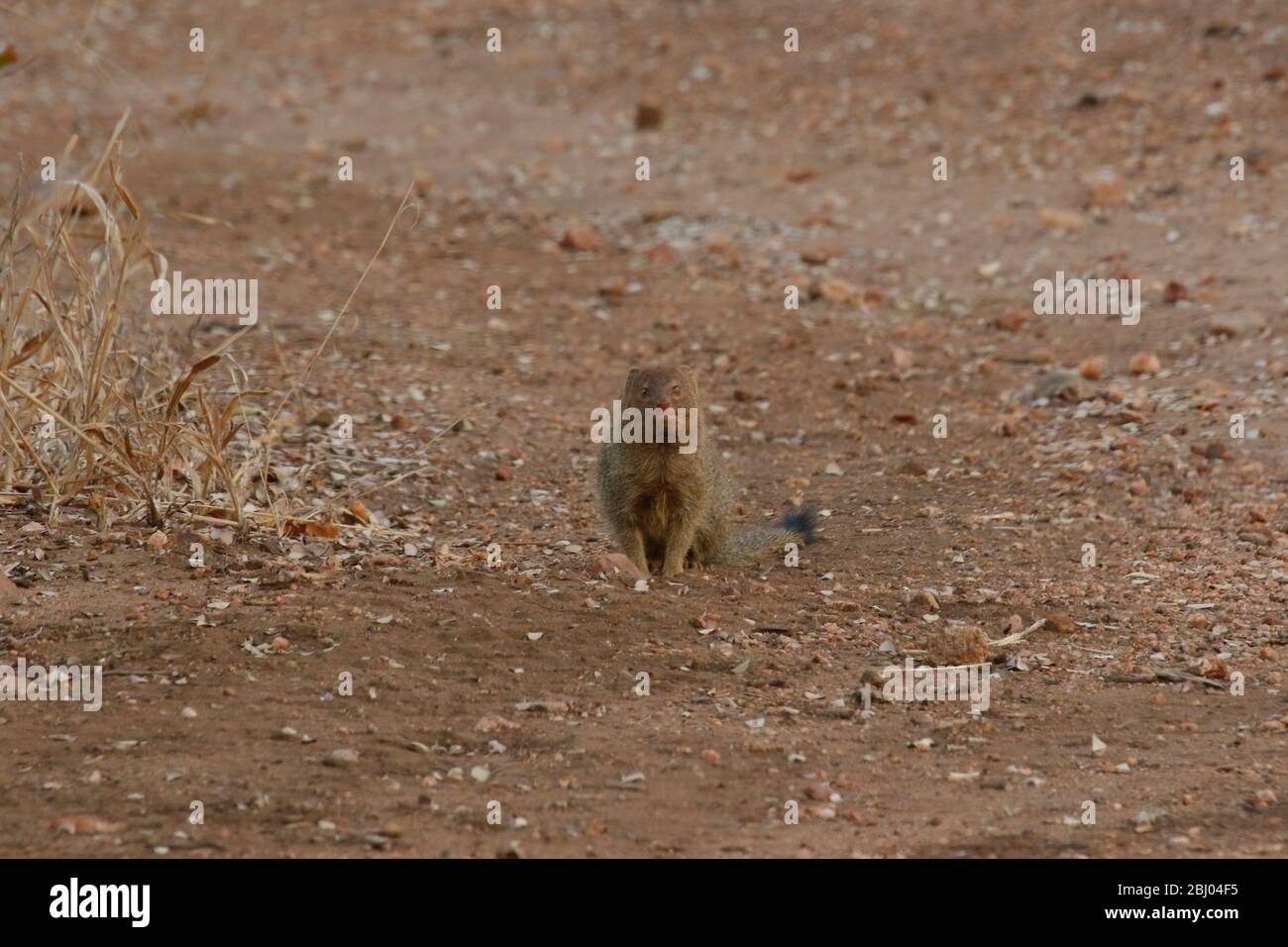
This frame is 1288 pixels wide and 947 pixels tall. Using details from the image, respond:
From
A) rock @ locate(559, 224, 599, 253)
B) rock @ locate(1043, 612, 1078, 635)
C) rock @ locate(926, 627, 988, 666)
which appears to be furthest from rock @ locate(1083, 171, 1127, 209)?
rock @ locate(926, 627, 988, 666)

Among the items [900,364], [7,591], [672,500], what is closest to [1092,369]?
[900,364]

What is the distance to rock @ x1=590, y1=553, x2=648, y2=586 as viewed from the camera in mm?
6211

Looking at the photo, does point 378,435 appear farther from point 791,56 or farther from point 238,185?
point 791,56

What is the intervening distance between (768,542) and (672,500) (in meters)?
0.57

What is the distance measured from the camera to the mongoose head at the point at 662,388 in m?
6.30

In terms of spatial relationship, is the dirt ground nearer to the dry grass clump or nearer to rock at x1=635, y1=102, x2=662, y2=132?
rock at x1=635, y1=102, x2=662, y2=132

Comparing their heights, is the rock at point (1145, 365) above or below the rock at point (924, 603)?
above

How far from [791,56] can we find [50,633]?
11886 millimetres

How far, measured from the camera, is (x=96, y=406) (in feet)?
20.1

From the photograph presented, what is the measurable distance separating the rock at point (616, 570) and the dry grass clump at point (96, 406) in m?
1.48

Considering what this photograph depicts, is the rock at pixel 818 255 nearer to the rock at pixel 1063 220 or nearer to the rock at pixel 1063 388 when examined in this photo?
the rock at pixel 1063 220

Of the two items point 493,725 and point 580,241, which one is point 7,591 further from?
point 580,241

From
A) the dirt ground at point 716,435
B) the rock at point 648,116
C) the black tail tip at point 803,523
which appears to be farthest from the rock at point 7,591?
the rock at point 648,116

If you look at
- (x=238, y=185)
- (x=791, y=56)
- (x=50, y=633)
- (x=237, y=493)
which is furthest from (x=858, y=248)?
(x=50, y=633)
